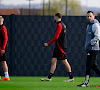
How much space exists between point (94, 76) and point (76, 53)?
0.93m

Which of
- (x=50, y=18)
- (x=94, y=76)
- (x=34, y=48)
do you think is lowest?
(x=94, y=76)

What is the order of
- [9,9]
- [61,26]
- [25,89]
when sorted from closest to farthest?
[25,89], [61,26], [9,9]

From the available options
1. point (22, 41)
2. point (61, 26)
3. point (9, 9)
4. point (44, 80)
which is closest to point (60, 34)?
point (61, 26)

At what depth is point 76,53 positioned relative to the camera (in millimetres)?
13586

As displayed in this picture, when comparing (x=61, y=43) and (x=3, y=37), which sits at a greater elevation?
(x=3, y=37)

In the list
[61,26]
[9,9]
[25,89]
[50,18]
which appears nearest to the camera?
[25,89]

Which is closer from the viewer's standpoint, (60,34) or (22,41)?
(60,34)

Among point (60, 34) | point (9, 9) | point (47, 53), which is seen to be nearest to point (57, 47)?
point (60, 34)

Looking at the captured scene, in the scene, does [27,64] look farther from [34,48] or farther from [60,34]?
[60,34]

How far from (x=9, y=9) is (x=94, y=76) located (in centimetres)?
714

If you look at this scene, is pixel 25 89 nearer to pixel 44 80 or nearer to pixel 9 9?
pixel 44 80

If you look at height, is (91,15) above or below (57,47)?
above

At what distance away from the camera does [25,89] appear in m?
9.67

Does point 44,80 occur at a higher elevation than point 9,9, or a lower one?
lower
